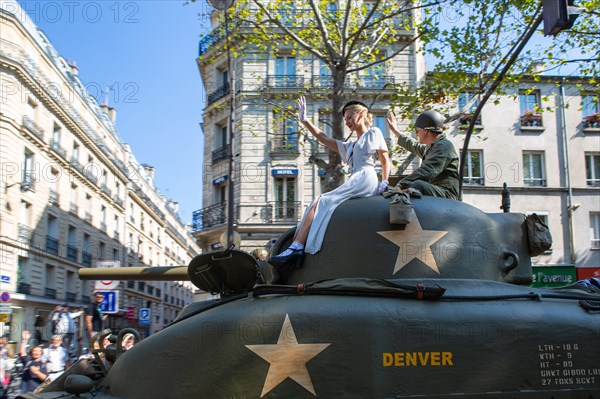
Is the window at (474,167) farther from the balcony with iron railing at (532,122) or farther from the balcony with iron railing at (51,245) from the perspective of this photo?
the balcony with iron railing at (51,245)

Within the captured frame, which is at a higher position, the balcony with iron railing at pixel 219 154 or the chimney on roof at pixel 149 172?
the chimney on roof at pixel 149 172

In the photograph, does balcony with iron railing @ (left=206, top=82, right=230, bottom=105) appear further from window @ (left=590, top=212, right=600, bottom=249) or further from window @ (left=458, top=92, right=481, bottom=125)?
window @ (left=590, top=212, right=600, bottom=249)

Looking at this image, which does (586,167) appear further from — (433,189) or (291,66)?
(433,189)

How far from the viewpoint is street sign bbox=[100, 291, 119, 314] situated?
14688mm

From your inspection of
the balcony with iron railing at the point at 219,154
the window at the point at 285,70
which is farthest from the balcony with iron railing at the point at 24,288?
the window at the point at 285,70

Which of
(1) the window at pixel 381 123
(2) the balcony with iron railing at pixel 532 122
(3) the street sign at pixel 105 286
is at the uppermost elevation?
(2) the balcony with iron railing at pixel 532 122

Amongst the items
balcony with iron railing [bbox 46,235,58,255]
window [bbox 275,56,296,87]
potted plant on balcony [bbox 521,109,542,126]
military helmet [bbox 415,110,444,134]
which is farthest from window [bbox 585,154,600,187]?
balcony with iron railing [bbox 46,235,58,255]

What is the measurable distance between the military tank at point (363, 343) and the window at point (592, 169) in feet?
108

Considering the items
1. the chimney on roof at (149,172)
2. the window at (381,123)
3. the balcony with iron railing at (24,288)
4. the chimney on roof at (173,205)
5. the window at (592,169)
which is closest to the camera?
the window at (381,123)

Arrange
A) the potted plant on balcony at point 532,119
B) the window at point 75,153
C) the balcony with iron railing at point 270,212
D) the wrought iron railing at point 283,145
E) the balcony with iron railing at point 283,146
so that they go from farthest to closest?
the window at point 75,153
the potted plant on balcony at point 532,119
the wrought iron railing at point 283,145
the balcony with iron railing at point 283,146
the balcony with iron railing at point 270,212

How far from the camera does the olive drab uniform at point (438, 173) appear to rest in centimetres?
643

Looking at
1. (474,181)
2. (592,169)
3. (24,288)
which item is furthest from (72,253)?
(592,169)

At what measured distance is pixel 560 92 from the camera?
33469mm

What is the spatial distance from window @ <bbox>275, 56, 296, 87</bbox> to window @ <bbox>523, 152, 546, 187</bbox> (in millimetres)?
13647
